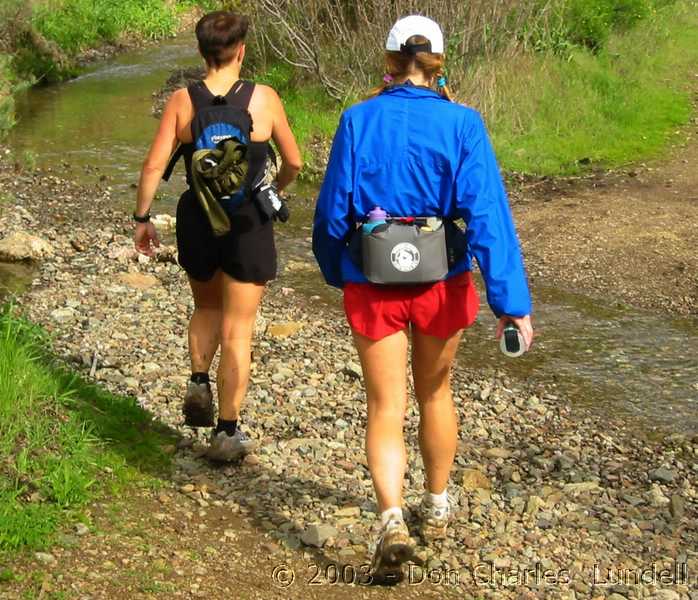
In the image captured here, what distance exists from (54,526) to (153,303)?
4.13m

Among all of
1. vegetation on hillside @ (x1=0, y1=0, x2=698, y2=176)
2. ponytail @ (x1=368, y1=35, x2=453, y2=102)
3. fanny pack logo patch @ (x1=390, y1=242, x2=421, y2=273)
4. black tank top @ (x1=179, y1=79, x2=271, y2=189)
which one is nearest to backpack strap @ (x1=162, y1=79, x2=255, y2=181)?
black tank top @ (x1=179, y1=79, x2=271, y2=189)

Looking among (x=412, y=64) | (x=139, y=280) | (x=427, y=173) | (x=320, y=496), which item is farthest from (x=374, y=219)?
(x=139, y=280)

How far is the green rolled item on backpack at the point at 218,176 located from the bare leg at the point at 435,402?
1045 millimetres

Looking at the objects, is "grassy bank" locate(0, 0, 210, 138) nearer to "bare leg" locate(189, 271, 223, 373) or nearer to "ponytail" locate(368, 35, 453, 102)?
"bare leg" locate(189, 271, 223, 373)

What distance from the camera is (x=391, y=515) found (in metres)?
4.23

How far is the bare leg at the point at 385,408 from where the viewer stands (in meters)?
4.23

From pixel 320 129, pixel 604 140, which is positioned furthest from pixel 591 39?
pixel 320 129

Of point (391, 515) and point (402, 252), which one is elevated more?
point (402, 252)

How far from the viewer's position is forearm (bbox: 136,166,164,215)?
4.93 m

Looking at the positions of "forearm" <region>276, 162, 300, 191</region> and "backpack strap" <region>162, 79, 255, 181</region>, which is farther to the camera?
"forearm" <region>276, 162, 300, 191</region>

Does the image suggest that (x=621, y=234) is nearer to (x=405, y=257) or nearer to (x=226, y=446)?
(x=226, y=446)

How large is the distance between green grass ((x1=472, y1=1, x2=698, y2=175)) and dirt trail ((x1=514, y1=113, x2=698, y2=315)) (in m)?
0.81

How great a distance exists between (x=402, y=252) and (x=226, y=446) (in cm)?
171

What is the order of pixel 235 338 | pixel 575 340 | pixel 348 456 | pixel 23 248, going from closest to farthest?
→ 1. pixel 235 338
2. pixel 348 456
3. pixel 575 340
4. pixel 23 248
